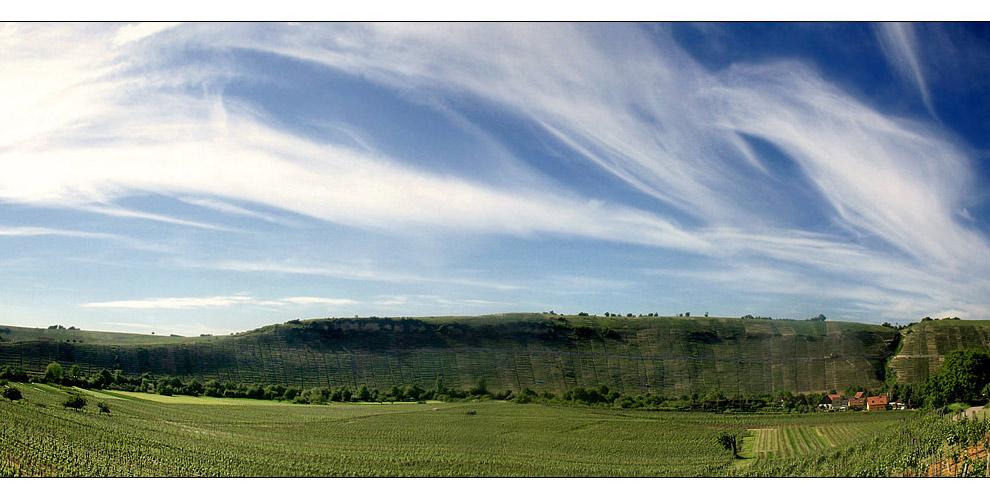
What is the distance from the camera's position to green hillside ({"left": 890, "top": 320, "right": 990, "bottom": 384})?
26.2 ft

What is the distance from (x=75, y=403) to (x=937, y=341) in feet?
44.4

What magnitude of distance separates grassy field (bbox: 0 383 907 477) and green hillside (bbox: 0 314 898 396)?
1.53ft

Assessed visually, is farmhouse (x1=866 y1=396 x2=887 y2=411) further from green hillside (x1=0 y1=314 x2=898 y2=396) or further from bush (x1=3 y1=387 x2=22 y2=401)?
bush (x1=3 y1=387 x2=22 y2=401)

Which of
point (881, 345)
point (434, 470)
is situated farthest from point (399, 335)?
point (881, 345)

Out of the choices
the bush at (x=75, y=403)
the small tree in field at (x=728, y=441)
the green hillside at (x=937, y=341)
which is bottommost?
the small tree in field at (x=728, y=441)

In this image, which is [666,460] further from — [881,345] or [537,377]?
[881,345]

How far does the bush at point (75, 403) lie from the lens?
786 centimetres

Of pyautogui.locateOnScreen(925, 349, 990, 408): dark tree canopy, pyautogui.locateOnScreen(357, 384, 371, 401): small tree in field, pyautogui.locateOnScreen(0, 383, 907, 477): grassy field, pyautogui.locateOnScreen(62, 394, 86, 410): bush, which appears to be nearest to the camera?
pyautogui.locateOnScreen(0, 383, 907, 477): grassy field

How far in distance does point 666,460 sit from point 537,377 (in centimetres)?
227

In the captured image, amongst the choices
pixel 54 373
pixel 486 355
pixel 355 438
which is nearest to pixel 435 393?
pixel 486 355

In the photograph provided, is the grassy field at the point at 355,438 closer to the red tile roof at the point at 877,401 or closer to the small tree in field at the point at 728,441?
the small tree in field at the point at 728,441

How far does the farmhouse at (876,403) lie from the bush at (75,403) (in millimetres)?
12297

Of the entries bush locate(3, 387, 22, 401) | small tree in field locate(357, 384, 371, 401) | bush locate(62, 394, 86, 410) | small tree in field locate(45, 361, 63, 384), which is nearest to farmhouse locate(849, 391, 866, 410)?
small tree in field locate(357, 384, 371, 401)

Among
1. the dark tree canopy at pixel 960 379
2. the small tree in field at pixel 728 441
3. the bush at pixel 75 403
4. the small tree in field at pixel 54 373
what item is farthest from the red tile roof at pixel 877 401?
the small tree in field at pixel 54 373
